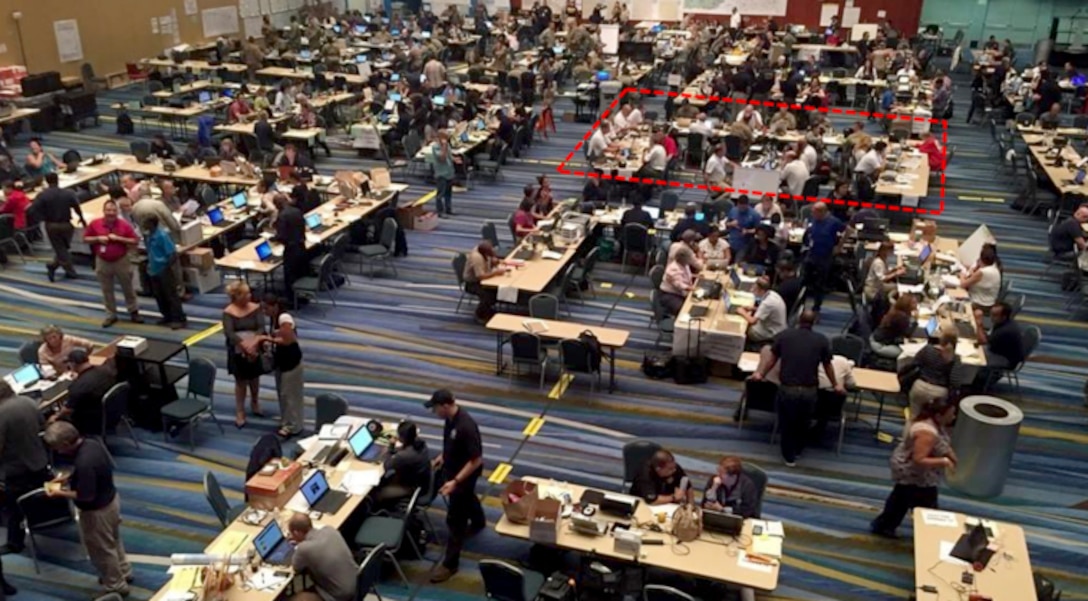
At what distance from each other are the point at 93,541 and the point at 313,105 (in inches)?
630

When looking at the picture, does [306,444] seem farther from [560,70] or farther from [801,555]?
[560,70]

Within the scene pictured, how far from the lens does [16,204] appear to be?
49.8 feet

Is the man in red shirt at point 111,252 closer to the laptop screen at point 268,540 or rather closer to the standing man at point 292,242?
the standing man at point 292,242

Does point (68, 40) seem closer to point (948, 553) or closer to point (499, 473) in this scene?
point (499, 473)

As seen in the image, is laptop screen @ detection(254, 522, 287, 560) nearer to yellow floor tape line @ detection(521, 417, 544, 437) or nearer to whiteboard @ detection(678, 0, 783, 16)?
yellow floor tape line @ detection(521, 417, 544, 437)

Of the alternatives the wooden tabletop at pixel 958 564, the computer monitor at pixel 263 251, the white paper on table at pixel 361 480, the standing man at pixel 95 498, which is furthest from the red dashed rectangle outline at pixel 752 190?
the standing man at pixel 95 498

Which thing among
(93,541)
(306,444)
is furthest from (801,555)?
(93,541)

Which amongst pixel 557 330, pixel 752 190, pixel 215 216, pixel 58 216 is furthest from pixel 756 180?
pixel 58 216

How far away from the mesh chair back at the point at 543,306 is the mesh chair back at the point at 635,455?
11.5 ft

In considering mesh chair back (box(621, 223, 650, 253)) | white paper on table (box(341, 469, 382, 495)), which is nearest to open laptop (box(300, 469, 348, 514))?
white paper on table (box(341, 469, 382, 495))

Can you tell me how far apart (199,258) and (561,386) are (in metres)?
6.21

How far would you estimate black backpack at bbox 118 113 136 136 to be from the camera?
885 inches

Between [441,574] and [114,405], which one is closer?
[441,574]

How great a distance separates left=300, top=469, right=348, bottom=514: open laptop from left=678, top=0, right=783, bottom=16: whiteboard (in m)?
32.9
